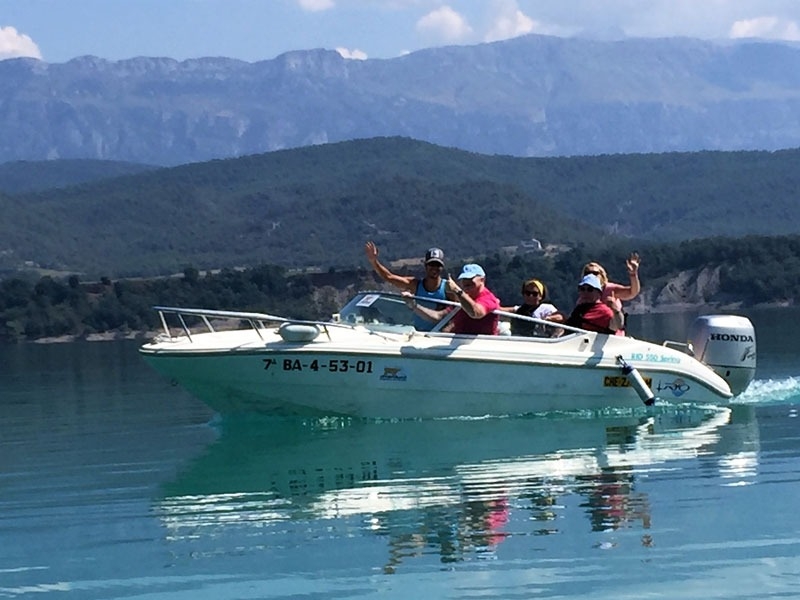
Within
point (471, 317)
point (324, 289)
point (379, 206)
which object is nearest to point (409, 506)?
point (471, 317)

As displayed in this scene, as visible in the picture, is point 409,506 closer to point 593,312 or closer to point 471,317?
point 471,317

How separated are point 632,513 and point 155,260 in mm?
119474

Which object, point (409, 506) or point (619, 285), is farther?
point (619, 285)

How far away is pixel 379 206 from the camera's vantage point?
141875mm

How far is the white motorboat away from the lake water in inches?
10.3

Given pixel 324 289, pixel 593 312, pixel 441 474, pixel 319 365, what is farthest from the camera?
pixel 324 289

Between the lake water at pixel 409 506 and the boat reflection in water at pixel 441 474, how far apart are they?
0.03 m

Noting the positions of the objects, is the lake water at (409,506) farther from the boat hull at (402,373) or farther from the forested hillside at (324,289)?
the forested hillside at (324,289)

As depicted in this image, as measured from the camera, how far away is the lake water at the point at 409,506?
11195 mm

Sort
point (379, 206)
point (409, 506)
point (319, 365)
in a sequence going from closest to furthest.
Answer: point (409, 506) < point (319, 365) < point (379, 206)

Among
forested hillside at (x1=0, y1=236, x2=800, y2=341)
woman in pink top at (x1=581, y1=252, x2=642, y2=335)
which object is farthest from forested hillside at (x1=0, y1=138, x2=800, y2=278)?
woman in pink top at (x1=581, y1=252, x2=642, y2=335)

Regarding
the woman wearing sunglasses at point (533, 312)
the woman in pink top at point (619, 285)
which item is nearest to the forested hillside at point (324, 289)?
the woman in pink top at point (619, 285)

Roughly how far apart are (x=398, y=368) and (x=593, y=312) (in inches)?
92.7

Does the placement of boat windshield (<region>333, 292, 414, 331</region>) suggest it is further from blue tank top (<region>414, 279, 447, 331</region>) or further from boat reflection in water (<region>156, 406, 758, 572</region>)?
boat reflection in water (<region>156, 406, 758, 572</region>)
